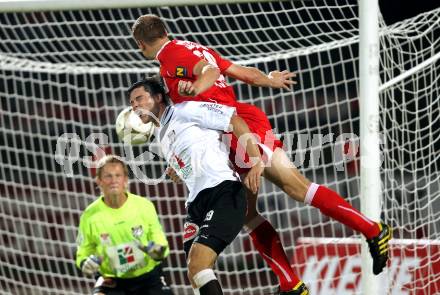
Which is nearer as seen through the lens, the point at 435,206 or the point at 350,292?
the point at 350,292

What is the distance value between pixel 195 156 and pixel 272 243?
2.20ft

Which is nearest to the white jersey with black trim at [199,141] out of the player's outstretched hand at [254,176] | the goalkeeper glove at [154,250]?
the player's outstretched hand at [254,176]

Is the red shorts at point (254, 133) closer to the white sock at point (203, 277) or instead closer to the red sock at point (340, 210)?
the red sock at point (340, 210)

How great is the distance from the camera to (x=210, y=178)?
13.4 feet

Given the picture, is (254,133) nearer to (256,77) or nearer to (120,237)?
(256,77)

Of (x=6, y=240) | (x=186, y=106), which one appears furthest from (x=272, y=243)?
(x=6, y=240)

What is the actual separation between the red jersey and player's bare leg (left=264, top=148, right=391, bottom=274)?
0.41 metres

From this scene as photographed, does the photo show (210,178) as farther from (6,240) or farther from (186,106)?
(6,240)

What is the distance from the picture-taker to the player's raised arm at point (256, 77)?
13.7 feet

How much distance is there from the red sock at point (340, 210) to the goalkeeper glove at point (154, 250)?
1356 mm

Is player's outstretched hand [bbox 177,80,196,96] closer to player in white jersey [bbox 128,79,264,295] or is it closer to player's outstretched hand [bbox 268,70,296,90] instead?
player in white jersey [bbox 128,79,264,295]

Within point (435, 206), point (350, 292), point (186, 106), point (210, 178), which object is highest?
point (186, 106)

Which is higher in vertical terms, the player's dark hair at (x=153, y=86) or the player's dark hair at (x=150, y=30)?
the player's dark hair at (x=150, y=30)

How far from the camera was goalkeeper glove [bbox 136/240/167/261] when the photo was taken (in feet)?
17.2
